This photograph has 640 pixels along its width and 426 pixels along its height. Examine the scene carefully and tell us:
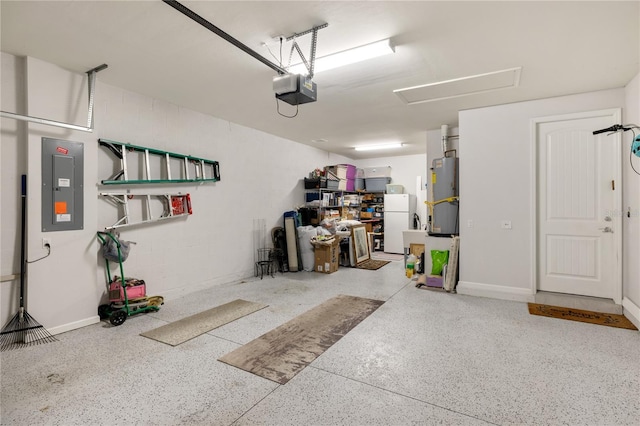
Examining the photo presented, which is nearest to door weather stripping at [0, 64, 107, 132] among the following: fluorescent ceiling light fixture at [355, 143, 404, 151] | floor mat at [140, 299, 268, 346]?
floor mat at [140, 299, 268, 346]

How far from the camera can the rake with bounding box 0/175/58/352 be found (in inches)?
118

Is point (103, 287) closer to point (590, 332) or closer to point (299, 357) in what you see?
point (299, 357)

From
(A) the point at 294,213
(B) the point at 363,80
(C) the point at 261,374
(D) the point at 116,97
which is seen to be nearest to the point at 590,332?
(C) the point at 261,374

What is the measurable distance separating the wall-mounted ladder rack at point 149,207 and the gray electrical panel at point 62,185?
1.10ft

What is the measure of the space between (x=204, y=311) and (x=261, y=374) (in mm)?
1828

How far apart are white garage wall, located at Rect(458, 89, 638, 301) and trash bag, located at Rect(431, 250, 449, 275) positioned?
31 centimetres

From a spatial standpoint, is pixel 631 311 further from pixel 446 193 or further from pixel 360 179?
pixel 360 179

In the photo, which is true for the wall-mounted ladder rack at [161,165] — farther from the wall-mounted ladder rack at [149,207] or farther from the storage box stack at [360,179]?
the storage box stack at [360,179]

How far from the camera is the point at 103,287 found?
3.76m

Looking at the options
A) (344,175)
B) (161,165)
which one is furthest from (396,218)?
(161,165)

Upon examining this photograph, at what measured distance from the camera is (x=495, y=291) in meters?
4.50

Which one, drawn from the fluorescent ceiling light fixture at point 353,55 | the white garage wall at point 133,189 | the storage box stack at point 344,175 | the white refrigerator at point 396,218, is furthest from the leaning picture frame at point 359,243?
the fluorescent ceiling light fixture at point 353,55

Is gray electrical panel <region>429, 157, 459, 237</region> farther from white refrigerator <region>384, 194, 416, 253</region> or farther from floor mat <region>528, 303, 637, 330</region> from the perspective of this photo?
white refrigerator <region>384, 194, 416, 253</region>

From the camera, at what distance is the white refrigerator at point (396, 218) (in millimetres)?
8500
